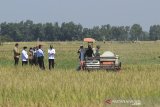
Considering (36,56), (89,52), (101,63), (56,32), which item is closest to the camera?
(101,63)

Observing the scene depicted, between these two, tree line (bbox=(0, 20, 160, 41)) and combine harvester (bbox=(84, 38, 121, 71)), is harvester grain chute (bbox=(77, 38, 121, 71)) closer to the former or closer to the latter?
combine harvester (bbox=(84, 38, 121, 71))

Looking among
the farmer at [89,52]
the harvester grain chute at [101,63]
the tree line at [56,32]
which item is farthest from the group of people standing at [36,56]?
the tree line at [56,32]

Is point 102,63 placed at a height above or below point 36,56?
below

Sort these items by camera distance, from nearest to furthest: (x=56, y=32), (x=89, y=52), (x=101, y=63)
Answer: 1. (x=101, y=63)
2. (x=89, y=52)
3. (x=56, y=32)

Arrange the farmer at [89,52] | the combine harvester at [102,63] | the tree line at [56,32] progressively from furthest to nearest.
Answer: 1. the tree line at [56,32]
2. the farmer at [89,52]
3. the combine harvester at [102,63]

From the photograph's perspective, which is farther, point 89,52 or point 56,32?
point 56,32

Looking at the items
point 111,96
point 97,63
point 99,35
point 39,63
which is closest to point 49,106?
point 111,96

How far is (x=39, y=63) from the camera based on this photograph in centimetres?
2811

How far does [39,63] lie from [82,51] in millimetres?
2456

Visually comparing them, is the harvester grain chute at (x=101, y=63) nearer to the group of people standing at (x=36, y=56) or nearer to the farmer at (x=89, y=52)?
the farmer at (x=89, y=52)

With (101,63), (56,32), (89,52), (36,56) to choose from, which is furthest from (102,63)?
(56,32)

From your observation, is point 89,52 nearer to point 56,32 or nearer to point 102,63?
point 102,63

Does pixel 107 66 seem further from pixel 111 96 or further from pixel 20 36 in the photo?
pixel 20 36

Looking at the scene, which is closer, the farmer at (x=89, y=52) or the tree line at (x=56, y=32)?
the farmer at (x=89, y=52)
